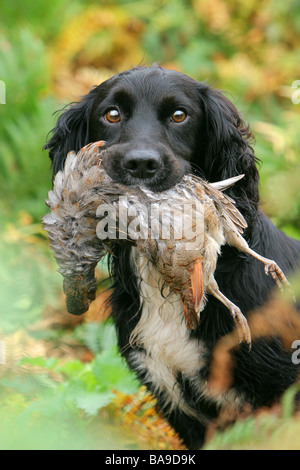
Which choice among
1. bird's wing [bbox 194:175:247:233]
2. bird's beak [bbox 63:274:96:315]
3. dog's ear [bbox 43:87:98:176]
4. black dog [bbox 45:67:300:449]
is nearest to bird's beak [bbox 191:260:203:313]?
bird's wing [bbox 194:175:247:233]

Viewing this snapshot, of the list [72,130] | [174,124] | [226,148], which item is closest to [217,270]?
[226,148]

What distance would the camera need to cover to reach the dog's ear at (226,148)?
3.71 m

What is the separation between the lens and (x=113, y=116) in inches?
147

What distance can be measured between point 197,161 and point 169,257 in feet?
3.68

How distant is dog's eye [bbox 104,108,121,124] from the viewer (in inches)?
146

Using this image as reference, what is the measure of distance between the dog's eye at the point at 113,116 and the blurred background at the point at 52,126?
54 centimetres

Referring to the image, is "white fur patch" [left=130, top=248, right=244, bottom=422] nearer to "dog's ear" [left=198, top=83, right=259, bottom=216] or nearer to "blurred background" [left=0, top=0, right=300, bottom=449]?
"blurred background" [left=0, top=0, right=300, bottom=449]

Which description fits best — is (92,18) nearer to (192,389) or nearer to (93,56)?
(93,56)

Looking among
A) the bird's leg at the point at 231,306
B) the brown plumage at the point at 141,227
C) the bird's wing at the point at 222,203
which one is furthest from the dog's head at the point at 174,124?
the bird's leg at the point at 231,306

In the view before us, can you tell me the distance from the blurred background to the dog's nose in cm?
59

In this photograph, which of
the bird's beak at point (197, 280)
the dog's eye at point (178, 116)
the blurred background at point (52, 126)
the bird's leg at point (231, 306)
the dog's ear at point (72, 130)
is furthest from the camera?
the dog's ear at point (72, 130)

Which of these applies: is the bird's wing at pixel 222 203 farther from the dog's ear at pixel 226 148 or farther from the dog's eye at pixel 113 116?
the dog's eye at pixel 113 116

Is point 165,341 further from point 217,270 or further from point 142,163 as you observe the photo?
point 142,163

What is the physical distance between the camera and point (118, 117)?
3715 mm
